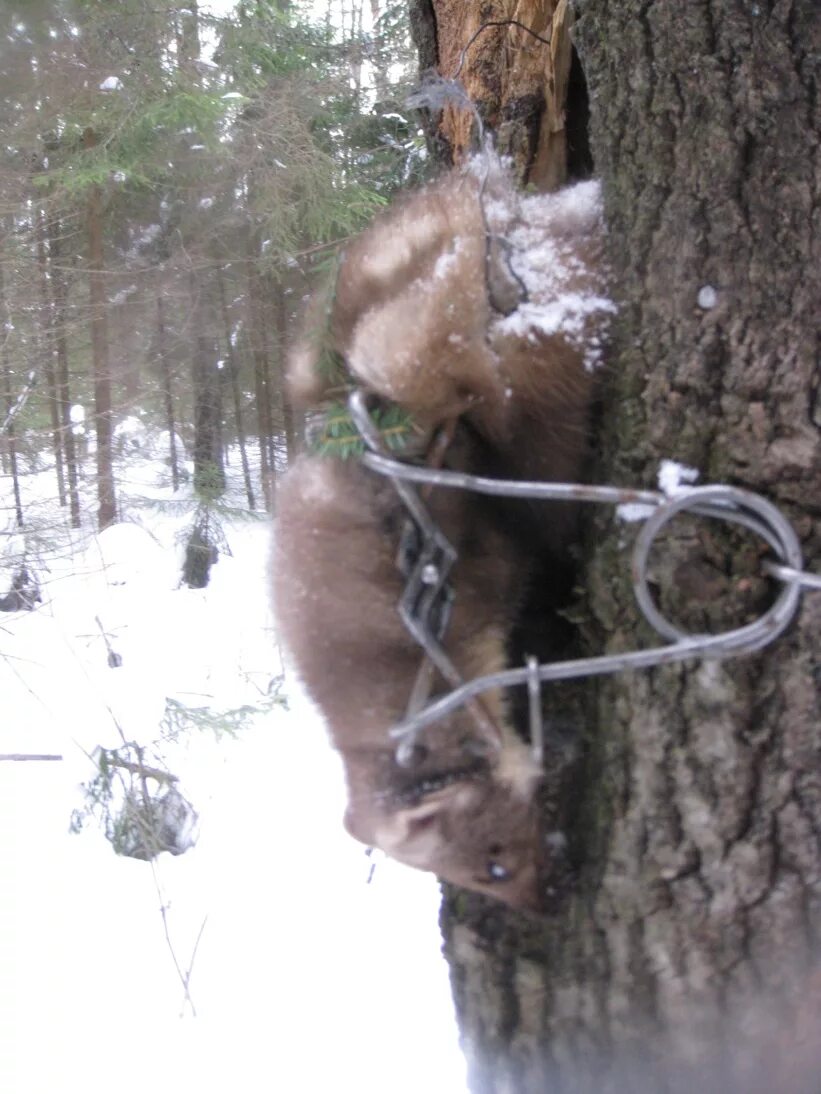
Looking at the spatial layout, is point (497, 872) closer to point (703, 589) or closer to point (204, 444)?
point (703, 589)

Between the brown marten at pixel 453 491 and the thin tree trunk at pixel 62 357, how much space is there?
345 inches

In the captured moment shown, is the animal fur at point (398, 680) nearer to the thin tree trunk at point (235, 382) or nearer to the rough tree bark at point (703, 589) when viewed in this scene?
the rough tree bark at point (703, 589)

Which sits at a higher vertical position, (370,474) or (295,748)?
(370,474)

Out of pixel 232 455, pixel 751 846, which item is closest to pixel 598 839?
pixel 751 846

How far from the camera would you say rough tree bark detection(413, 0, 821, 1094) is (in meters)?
1.15

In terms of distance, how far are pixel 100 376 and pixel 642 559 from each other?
412 inches

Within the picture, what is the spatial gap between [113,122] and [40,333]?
2.33 metres

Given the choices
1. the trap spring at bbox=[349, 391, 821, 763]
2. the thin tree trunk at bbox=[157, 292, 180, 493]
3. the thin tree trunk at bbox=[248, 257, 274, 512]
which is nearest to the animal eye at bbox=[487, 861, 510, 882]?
the trap spring at bbox=[349, 391, 821, 763]

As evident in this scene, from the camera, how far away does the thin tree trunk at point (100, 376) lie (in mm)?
10617

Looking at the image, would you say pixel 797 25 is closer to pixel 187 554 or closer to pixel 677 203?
pixel 677 203

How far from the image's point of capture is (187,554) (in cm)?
1140

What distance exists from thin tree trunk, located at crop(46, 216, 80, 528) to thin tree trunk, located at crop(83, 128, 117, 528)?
1.06ft

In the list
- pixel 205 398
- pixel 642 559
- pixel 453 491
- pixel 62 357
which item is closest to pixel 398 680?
pixel 453 491

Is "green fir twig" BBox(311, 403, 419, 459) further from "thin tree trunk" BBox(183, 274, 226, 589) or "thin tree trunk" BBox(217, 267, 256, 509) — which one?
"thin tree trunk" BBox(217, 267, 256, 509)
